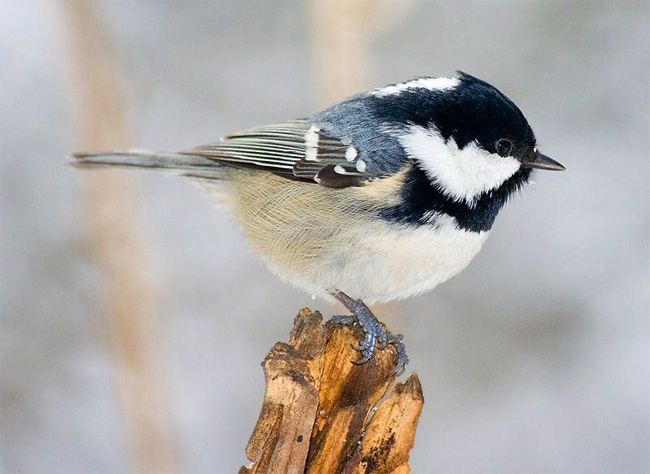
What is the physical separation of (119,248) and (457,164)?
1.99m

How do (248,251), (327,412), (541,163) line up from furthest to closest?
(248,251) < (541,163) < (327,412)

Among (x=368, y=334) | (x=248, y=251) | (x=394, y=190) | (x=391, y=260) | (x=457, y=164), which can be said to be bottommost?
(x=368, y=334)

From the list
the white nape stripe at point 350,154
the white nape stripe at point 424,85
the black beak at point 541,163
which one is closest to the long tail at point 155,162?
the white nape stripe at point 350,154

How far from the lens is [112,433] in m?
4.82

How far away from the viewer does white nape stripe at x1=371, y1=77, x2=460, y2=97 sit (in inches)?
117

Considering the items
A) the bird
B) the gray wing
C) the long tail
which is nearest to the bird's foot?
the bird

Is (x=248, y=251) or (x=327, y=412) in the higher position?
(x=248, y=251)

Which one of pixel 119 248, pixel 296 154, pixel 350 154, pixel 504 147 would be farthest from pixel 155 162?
pixel 504 147

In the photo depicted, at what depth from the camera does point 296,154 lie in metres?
3.21

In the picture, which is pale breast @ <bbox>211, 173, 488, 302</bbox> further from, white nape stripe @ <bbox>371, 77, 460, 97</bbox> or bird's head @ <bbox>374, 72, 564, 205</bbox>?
white nape stripe @ <bbox>371, 77, 460, 97</bbox>

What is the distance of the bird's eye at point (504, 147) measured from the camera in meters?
2.93

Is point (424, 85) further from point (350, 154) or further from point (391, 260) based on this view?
point (391, 260)

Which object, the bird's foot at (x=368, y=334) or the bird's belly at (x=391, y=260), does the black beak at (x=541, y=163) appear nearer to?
the bird's belly at (x=391, y=260)

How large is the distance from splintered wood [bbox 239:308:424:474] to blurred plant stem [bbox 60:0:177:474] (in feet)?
5.29
